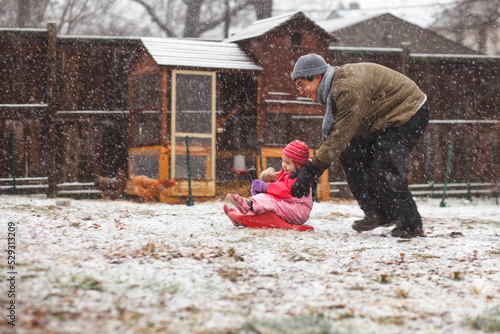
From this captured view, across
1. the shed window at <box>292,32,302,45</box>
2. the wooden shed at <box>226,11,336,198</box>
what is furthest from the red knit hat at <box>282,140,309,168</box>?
the shed window at <box>292,32,302,45</box>

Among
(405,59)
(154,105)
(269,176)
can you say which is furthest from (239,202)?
(405,59)

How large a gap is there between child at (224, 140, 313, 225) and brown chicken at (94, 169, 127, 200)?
3.25 meters

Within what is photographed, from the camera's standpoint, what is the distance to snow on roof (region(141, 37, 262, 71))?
24.7 feet

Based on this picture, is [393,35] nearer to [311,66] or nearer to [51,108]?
[51,108]

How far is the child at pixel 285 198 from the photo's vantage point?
4.45 m

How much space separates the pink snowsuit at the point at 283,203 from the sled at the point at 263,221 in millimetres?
51

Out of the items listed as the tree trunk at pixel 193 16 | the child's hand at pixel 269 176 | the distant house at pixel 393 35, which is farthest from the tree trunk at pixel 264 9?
the child's hand at pixel 269 176

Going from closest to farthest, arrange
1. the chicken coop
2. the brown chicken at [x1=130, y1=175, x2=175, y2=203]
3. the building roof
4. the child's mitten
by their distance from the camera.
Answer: the child's mitten, the brown chicken at [x1=130, y1=175, x2=175, y2=203], the chicken coop, the building roof

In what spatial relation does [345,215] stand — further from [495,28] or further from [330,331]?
[495,28]

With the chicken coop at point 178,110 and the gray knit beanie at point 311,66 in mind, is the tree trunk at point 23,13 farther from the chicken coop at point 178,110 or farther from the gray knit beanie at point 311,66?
the gray knit beanie at point 311,66

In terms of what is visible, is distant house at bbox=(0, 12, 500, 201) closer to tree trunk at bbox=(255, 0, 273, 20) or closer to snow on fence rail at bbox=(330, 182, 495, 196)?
snow on fence rail at bbox=(330, 182, 495, 196)

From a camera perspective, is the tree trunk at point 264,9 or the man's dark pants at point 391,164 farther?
the tree trunk at point 264,9

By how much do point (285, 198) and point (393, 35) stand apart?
17.4m

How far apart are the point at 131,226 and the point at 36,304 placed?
2248 mm
